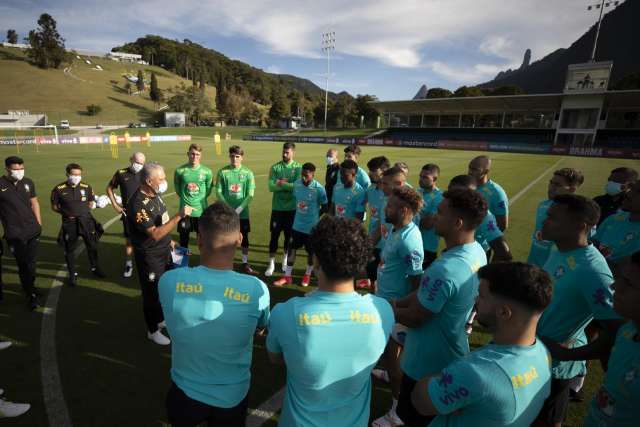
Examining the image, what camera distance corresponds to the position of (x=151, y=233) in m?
4.16

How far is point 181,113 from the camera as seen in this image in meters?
90.8

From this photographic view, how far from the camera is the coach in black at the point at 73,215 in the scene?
600 centimetres

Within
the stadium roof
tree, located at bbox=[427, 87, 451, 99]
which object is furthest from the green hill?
tree, located at bbox=[427, 87, 451, 99]

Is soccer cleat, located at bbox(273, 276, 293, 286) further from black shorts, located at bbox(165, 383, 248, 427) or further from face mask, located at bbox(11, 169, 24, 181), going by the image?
face mask, located at bbox(11, 169, 24, 181)

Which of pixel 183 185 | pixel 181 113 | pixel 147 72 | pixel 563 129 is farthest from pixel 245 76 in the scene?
pixel 183 185

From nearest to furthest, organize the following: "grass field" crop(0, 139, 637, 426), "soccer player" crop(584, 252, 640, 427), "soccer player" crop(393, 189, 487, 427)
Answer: "soccer player" crop(584, 252, 640, 427)
"soccer player" crop(393, 189, 487, 427)
"grass field" crop(0, 139, 637, 426)

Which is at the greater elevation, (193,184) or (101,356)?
(193,184)

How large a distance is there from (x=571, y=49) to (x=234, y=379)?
22587 cm

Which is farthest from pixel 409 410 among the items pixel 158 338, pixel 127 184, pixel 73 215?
pixel 127 184

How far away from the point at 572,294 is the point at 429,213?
3008mm

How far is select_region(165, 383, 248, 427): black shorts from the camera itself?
2.13 m

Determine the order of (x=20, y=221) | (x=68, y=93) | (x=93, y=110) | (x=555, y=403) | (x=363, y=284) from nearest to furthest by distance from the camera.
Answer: (x=555, y=403) < (x=20, y=221) < (x=363, y=284) < (x=93, y=110) < (x=68, y=93)

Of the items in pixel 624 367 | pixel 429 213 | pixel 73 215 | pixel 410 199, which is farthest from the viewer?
pixel 73 215

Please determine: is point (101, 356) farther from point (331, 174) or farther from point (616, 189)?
point (616, 189)
